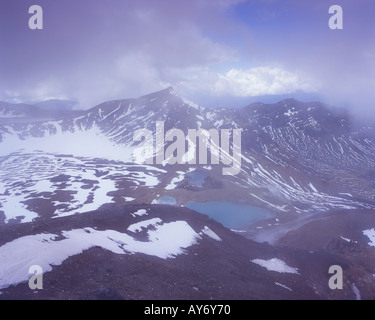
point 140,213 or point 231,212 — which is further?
point 231,212

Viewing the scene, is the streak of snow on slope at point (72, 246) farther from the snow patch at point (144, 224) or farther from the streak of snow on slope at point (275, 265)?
the streak of snow on slope at point (275, 265)

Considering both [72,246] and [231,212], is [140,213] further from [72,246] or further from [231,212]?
[231,212]

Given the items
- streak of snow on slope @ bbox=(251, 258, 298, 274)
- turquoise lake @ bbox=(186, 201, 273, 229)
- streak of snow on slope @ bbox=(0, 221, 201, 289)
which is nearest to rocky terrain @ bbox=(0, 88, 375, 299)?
streak of snow on slope @ bbox=(0, 221, 201, 289)

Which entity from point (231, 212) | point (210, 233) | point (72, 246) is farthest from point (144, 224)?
point (231, 212)

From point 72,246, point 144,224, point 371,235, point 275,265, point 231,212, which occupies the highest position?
point 72,246

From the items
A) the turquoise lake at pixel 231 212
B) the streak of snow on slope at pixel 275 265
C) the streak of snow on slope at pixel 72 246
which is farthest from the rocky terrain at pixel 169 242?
the turquoise lake at pixel 231 212

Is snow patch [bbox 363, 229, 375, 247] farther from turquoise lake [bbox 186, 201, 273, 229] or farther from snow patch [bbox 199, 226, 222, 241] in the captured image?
snow patch [bbox 199, 226, 222, 241]

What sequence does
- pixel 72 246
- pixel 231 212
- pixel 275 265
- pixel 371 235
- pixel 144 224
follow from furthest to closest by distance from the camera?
1. pixel 231 212
2. pixel 371 235
3. pixel 275 265
4. pixel 144 224
5. pixel 72 246

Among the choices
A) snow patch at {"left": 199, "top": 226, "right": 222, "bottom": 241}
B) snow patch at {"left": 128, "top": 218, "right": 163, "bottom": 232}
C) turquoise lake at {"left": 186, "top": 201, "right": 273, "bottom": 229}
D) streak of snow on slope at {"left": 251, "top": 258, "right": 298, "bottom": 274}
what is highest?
snow patch at {"left": 128, "top": 218, "right": 163, "bottom": 232}

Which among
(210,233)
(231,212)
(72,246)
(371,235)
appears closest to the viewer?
(72,246)
